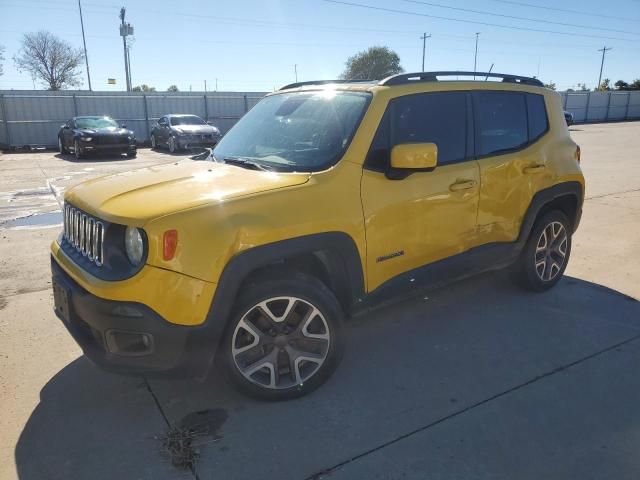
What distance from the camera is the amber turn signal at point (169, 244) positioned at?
2.46m

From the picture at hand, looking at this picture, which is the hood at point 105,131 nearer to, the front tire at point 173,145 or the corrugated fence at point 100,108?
the front tire at point 173,145

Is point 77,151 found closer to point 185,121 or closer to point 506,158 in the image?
point 185,121

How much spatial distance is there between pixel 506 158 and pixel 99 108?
23.9 m

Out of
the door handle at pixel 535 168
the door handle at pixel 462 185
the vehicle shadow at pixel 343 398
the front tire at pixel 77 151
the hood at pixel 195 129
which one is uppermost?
the door handle at pixel 535 168

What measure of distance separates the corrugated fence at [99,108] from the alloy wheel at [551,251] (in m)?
21.9

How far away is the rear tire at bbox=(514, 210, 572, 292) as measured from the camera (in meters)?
4.45

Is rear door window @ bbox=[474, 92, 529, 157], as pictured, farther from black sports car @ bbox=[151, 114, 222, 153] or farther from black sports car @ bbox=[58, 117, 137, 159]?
black sports car @ bbox=[58, 117, 137, 159]

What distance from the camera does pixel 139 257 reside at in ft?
8.32

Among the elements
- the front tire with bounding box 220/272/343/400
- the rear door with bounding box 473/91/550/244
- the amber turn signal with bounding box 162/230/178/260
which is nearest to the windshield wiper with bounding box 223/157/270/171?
the front tire with bounding box 220/272/343/400

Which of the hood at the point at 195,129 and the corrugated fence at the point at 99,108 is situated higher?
the corrugated fence at the point at 99,108

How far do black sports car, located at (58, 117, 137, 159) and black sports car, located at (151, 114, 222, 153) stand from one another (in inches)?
74.5

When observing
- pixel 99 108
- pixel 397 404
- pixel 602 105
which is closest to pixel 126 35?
pixel 99 108

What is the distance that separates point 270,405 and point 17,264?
13.5 feet

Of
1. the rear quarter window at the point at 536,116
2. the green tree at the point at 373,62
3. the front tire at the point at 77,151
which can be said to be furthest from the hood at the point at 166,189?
the green tree at the point at 373,62
